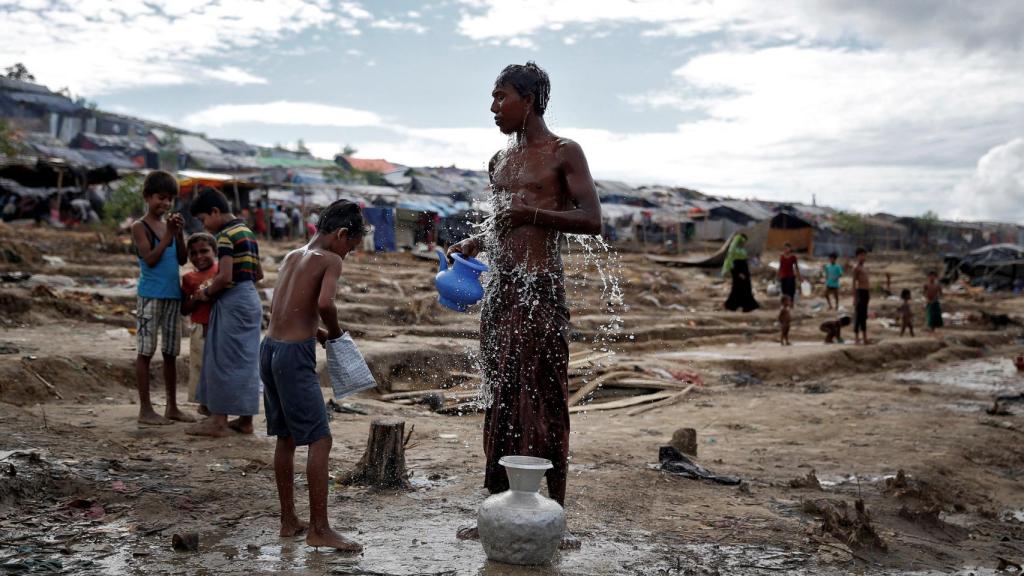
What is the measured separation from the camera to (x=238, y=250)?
223 inches

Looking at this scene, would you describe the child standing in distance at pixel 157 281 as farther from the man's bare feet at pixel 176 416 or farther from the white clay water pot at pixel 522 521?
the white clay water pot at pixel 522 521

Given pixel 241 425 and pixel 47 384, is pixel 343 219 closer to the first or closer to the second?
pixel 241 425

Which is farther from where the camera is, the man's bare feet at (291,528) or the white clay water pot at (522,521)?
the man's bare feet at (291,528)

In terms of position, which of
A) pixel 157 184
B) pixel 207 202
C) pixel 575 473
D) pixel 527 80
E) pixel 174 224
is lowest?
pixel 575 473

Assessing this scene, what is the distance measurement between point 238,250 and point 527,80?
263cm

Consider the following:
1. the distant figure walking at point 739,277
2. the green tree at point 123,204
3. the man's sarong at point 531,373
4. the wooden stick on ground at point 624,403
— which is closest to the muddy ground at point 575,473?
the wooden stick on ground at point 624,403

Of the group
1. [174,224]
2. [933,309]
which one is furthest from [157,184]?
[933,309]

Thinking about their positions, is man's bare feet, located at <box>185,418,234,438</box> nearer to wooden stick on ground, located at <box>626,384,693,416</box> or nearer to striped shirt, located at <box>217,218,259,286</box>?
striped shirt, located at <box>217,218,259,286</box>

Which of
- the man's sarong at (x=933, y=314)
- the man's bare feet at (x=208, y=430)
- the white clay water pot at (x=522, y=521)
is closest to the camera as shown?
the white clay water pot at (x=522, y=521)

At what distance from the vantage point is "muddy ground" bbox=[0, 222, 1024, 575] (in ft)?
12.4

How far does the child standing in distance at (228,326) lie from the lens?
5.62 meters

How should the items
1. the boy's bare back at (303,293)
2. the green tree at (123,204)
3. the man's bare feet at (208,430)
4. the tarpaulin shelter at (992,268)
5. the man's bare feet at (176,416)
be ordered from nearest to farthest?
the boy's bare back at (303,293) → the man's bare feet at (208,430) → the man's bare feet at (176,416) → the green tree at (123,204) → the tarpaulin shelter at (992,268)

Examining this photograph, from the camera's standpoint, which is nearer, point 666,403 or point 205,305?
point 205,305

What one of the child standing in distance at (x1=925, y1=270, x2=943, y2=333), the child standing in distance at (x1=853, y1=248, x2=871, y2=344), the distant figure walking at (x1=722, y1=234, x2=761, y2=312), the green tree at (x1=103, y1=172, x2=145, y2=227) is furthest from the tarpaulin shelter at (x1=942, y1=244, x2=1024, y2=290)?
the green tree at (x1=103, y1=172, x2=145, y2=227)
